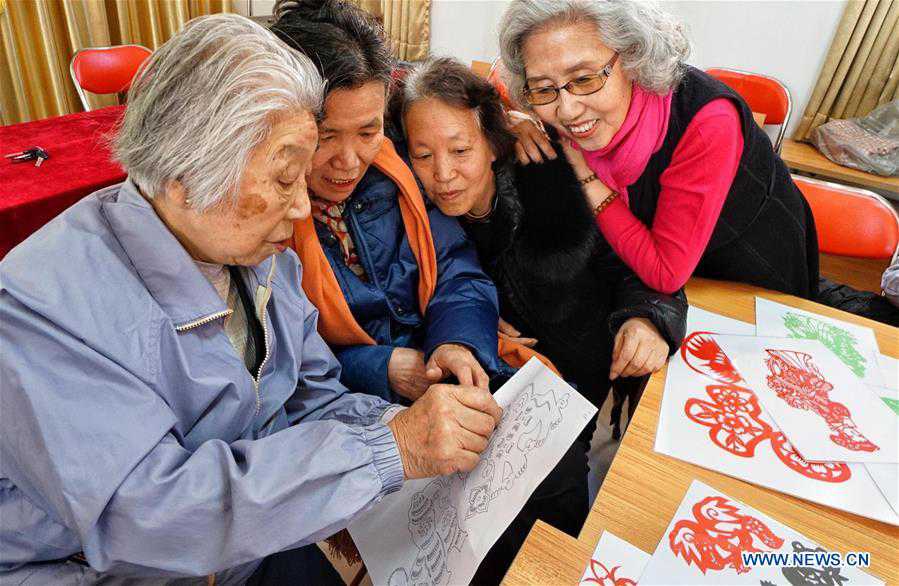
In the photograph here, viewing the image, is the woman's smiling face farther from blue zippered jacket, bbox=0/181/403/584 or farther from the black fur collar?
blue zippered jacket, bbox=0/181/403/584

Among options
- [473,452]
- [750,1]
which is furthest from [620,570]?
[750,1]

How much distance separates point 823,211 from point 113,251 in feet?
6.79

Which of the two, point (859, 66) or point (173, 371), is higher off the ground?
point (859, 66)

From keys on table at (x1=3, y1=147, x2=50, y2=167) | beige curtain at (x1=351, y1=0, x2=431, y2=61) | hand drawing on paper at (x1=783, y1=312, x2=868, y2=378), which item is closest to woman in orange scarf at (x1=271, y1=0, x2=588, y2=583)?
hand drawing on paper at (x1=783, y1=312, x2=868, y2=378)

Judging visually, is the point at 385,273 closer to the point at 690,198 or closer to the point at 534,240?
the point at 534,240

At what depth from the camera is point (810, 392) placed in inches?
41.4

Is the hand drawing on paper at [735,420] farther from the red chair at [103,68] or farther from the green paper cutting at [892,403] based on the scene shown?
the red chair at [103,68]

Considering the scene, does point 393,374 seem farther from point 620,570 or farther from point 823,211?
point 823,211

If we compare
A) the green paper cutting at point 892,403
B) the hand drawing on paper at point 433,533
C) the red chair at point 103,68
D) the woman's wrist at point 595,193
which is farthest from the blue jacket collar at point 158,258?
the red chair at point 103,68

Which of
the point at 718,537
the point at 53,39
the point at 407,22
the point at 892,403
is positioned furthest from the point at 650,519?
the point at 407,22

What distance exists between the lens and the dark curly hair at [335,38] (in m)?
1.01

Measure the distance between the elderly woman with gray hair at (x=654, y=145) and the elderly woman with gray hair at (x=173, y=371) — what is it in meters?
0.67

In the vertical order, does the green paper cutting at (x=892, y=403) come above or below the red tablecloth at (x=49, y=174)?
above

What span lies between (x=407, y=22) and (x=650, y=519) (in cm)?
457
